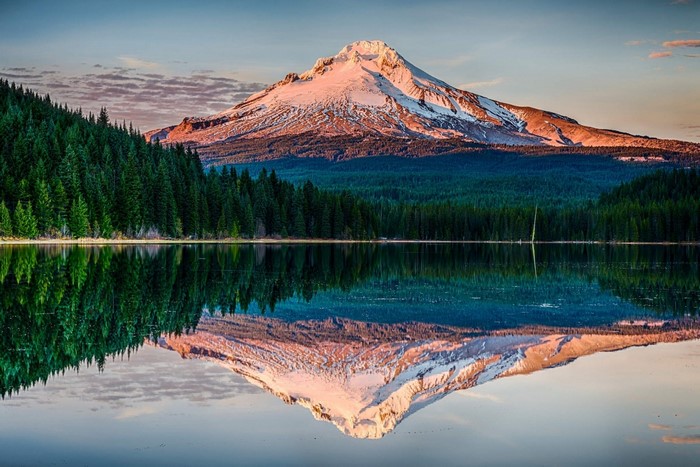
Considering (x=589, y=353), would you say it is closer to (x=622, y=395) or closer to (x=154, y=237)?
(x=622, y=395)

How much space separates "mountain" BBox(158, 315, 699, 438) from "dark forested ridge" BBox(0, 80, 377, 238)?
257 feet

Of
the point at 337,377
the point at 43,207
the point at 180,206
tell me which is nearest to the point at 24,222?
the point at 43,207

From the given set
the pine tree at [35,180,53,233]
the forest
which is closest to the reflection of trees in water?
the pine tree at [35,180,53,233]

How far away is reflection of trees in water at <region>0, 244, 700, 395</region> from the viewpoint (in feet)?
82.3

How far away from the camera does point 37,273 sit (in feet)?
158

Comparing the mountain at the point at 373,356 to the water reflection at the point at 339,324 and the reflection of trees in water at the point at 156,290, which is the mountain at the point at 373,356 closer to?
the water reflection at the point at 339,324

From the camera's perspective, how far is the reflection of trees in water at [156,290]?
25094 millimetres

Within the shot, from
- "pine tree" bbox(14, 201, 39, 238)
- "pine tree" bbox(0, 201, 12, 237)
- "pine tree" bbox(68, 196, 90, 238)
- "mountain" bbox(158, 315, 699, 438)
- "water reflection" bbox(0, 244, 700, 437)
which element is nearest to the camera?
"mountain" bbox(158, 315, 699, 438)

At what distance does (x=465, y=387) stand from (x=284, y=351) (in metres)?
6.63

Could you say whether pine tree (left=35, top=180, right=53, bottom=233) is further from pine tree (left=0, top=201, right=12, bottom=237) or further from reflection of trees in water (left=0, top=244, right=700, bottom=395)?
reflection of trees in water (left=0, top=244, right=700, bottom=395)

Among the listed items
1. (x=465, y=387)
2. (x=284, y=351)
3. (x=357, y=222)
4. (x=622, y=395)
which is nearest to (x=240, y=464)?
(x=465, y=387)

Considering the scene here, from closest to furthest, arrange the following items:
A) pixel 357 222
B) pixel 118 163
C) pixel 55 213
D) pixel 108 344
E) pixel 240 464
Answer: pixel 240 464 < pixel 108 344 < pixel 55 213 < pixel 118 163 < pixel 357 222

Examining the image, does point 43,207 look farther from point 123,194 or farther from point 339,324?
point 339,324

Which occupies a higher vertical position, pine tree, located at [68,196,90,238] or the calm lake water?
the calm lake water
